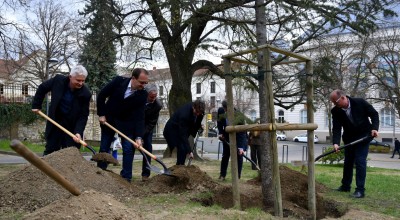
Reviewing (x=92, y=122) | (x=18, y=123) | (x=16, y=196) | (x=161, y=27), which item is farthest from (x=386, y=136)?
(x=16, y=196)

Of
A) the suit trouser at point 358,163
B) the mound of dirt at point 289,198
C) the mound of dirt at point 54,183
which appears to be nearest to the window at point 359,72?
the suit trouser at point 358,163

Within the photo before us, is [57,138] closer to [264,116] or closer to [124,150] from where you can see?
[124,150]

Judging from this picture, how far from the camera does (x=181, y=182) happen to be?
6.56 meters

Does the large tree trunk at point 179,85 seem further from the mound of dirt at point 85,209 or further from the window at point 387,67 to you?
the window at point 387,67

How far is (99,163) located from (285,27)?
3681mm

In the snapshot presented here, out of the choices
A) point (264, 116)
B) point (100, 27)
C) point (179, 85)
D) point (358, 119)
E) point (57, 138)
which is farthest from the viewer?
point (179, 85)

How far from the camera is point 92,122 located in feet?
106

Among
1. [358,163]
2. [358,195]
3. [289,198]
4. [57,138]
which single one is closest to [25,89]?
[57,138]

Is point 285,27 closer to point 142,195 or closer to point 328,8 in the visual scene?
point 328,8

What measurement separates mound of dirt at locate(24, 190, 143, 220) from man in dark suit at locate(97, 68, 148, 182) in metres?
3.18

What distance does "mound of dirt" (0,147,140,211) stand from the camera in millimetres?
4754

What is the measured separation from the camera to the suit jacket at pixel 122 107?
673 centimetres

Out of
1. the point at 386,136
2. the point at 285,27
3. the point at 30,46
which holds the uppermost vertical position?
the point at 30,46

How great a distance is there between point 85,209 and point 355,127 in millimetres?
5165
